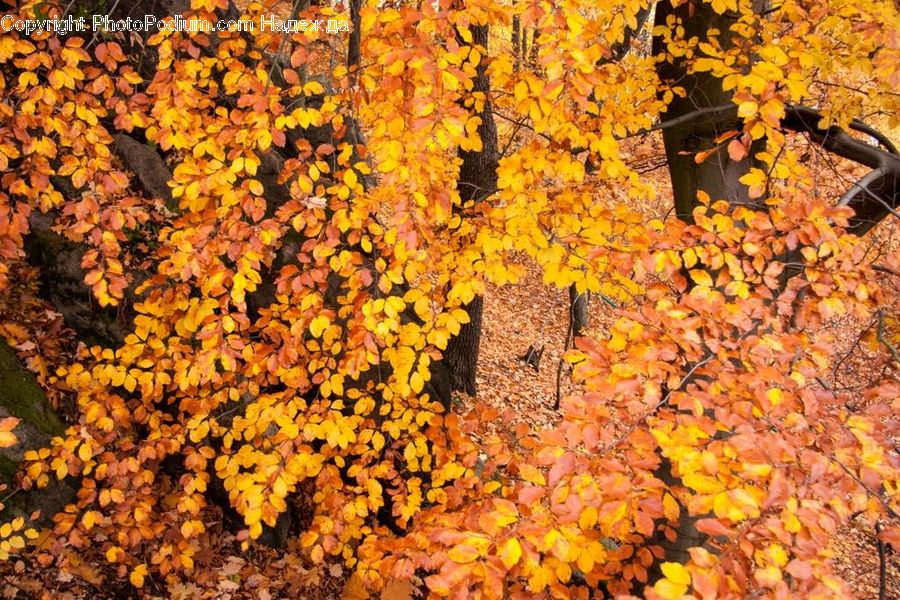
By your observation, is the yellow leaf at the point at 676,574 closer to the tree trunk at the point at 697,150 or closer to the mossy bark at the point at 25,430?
the tree trunk at the point at 697,150

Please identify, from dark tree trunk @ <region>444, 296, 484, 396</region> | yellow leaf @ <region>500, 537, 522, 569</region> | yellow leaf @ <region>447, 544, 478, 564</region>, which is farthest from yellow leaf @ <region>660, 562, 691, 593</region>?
dark tree trunk @ <region>444, 296, 484, 396</region>

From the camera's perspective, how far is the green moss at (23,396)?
4324mm

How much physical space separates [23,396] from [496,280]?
3856 mm

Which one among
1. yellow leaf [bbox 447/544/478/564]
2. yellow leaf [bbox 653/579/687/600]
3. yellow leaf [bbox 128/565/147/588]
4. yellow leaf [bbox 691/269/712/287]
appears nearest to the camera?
yellow leaf [bbox 653/579/687/600]

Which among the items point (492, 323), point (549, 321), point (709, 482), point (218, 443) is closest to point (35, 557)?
point (218, 443)

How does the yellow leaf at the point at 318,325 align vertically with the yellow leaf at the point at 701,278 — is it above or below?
below

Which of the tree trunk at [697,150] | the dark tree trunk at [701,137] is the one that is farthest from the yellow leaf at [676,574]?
the dark tree trunk at [701,137]

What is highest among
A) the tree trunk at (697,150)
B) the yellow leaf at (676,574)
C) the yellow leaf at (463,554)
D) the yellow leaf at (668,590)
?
the tree trunk at (697,150)

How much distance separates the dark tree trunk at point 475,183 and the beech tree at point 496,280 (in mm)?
1307

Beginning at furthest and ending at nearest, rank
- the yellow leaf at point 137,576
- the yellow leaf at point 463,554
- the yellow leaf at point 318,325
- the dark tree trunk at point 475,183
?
the dark tree trunk at point 475,183 → the yellow leaf at point 137,576 → the yellow leaf at point 318,325 → the yellow leaf at point 463,554

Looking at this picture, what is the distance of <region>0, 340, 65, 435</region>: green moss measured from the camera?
4.32 metres

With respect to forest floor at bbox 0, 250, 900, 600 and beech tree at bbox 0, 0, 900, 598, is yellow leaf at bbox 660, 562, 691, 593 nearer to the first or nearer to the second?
beech tree at bbox 0, 0, 900, 598

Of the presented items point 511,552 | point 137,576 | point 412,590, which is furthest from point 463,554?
point 412,590

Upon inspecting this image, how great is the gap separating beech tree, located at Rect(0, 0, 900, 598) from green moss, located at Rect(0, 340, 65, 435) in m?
0.17
